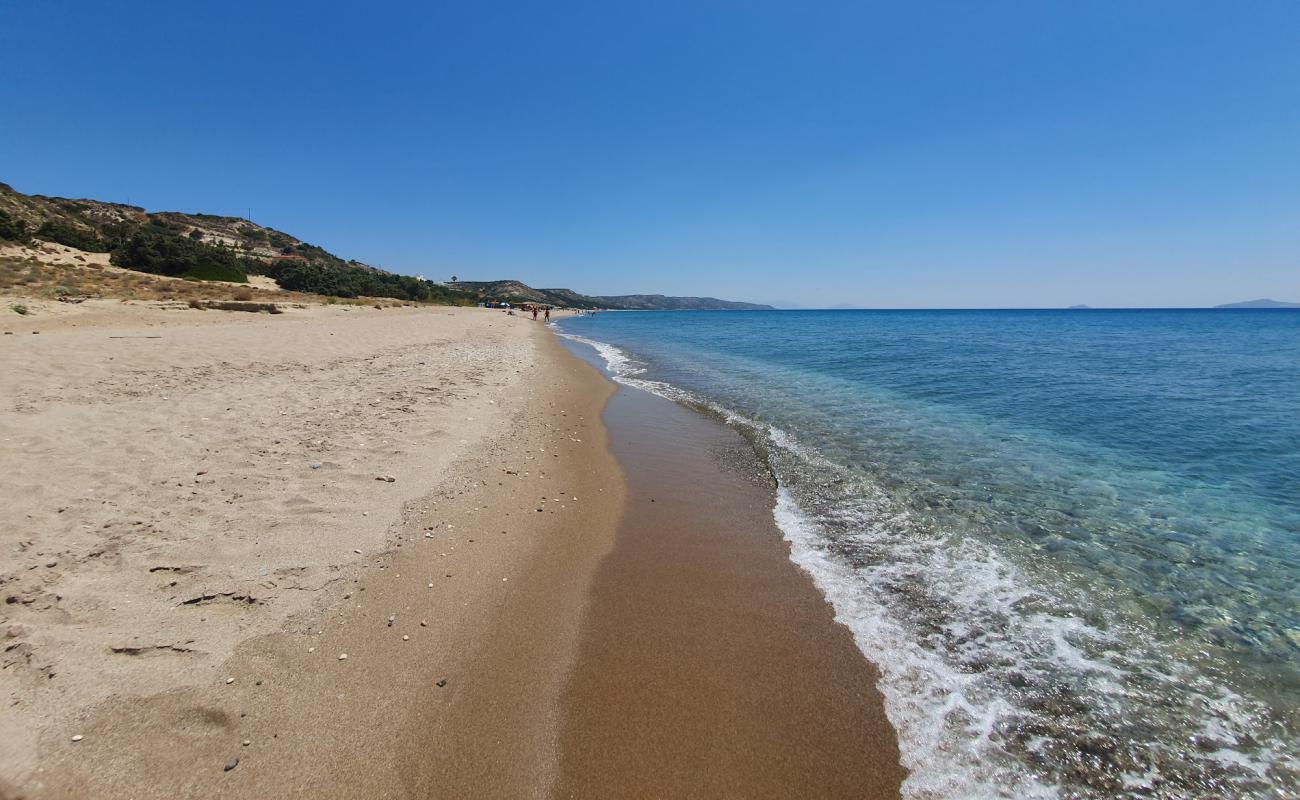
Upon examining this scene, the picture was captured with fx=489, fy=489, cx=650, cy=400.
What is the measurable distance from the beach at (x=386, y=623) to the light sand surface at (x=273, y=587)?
2 centimetres

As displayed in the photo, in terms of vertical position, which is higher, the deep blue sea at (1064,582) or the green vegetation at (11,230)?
the green vegetation at (11,230)

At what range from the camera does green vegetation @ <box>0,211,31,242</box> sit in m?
30.5

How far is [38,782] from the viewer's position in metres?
2.44

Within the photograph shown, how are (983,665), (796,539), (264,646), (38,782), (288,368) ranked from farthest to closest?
→ (288,368) → (796,539) → (983,665) → (264,646) → (38,782)

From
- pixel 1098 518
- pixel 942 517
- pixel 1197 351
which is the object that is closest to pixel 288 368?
pixel 942 517

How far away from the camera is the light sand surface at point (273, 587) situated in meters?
2.81

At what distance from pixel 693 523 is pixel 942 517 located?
3514 mm

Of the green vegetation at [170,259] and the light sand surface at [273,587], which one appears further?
the green vegetation at [170,259]

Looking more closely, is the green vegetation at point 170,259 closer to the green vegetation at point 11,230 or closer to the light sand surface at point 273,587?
the green vegetation at point 11,230

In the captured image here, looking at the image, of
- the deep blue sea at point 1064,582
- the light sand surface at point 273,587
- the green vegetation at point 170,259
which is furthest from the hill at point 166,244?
the deep blue sea at point 1064,582

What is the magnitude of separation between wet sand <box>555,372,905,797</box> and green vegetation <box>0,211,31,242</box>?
158ft

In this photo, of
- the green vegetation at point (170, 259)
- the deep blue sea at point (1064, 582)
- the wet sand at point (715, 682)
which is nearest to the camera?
the wet sand at point (715, 682)

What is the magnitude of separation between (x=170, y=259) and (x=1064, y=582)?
52.0 m

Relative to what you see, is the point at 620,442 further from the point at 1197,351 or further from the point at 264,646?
the point at 1197,351
